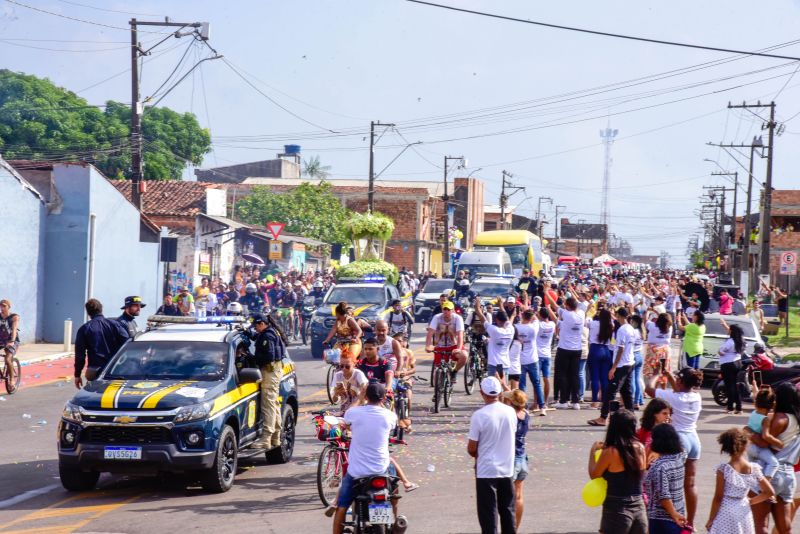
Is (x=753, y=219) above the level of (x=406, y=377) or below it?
above

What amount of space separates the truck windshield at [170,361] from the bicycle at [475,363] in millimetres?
9364

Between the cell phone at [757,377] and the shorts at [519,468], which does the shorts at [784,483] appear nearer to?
the shorts at [519,468]

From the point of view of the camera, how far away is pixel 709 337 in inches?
938

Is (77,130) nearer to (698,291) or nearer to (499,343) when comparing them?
(698,291)

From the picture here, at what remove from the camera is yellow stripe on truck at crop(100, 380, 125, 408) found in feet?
36.8

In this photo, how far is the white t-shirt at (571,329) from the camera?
60.8 ft

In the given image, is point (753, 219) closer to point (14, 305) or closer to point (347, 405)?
point (14, 305)

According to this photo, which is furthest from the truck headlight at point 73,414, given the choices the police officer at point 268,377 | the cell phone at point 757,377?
the cell phone at point 757,377

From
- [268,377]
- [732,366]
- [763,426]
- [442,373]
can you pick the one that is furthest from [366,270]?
[763,426]

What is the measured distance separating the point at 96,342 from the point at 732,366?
449 inches

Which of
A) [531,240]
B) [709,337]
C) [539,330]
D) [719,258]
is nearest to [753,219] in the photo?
[719,258]

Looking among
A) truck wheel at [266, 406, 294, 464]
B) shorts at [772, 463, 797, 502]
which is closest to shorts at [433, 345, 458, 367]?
truck wheel at [266, 406, 294, 464]

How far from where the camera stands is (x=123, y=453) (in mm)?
10953

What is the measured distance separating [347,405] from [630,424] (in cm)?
514
